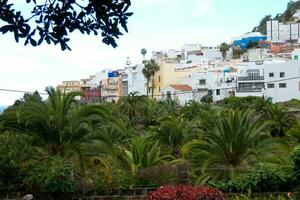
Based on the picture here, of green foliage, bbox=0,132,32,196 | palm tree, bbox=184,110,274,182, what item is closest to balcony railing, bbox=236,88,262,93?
palm tree, bbox=184,110,274,182

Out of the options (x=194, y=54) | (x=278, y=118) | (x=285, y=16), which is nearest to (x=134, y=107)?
(x=278, y=118)

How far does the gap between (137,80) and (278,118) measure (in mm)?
49333

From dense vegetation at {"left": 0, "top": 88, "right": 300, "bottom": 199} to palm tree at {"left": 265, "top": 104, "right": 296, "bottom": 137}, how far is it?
48.5 ft

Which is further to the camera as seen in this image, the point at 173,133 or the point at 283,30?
the point at 283,30

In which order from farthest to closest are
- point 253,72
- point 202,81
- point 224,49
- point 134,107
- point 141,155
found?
point 224,49
point 202,81
point 253,72
point 134,107
point 141,155

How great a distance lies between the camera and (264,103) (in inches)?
1433

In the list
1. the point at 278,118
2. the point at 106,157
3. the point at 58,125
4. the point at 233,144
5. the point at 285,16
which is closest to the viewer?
the point at 58,125

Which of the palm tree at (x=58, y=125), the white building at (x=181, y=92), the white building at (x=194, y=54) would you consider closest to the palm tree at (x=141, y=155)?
the palm tree at (x=58, y=125)

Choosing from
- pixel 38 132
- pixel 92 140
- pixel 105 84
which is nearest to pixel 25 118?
pixel 38 132

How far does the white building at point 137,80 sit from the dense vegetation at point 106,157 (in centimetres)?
6212

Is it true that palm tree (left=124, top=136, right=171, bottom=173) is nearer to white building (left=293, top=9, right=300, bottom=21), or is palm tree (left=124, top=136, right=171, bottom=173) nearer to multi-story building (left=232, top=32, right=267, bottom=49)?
multi-story building (left=232, top=32, right=267, bottom=49)

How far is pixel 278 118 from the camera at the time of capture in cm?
3272

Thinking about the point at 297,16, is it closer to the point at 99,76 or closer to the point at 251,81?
the point at 99,76

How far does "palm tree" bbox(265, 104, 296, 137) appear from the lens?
1251 inches
